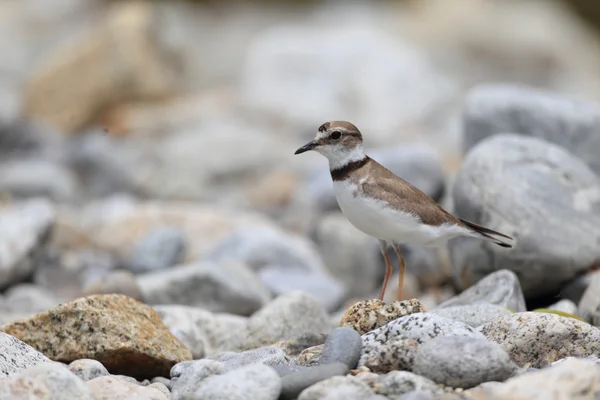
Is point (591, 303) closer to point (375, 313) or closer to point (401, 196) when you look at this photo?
point (401, 196)

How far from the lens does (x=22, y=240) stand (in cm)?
824

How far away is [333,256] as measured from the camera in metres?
9.48

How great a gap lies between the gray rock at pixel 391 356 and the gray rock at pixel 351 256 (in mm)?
4431

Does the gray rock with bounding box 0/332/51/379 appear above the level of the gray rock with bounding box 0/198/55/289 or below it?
above

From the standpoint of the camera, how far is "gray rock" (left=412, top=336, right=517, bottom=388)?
4.28 meters

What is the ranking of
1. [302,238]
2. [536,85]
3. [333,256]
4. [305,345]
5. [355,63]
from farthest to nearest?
[536,85]
[355,63]
[302,238]
[333,256]
[305,345]

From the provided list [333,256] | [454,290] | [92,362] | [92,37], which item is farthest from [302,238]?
[92,37]

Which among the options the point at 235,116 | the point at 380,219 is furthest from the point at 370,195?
the point at 235,116

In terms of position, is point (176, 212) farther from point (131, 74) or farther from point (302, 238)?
point (131, 74)

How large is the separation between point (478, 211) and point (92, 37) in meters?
12.6

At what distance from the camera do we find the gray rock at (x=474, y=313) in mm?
5676

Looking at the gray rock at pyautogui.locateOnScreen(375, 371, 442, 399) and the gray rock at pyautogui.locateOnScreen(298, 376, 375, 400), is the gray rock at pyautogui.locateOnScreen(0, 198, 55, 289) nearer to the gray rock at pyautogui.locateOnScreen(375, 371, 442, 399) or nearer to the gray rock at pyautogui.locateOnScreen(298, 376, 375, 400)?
the gray rock at pyautogui.locateOnScreen(298, 376, 375, 400)

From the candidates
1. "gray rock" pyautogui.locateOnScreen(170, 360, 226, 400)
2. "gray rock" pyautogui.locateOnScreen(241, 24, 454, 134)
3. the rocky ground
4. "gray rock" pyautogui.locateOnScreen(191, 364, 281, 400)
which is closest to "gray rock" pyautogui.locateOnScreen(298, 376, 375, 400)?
the rocky ground

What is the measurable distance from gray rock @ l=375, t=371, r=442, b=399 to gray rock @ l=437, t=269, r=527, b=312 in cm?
203
